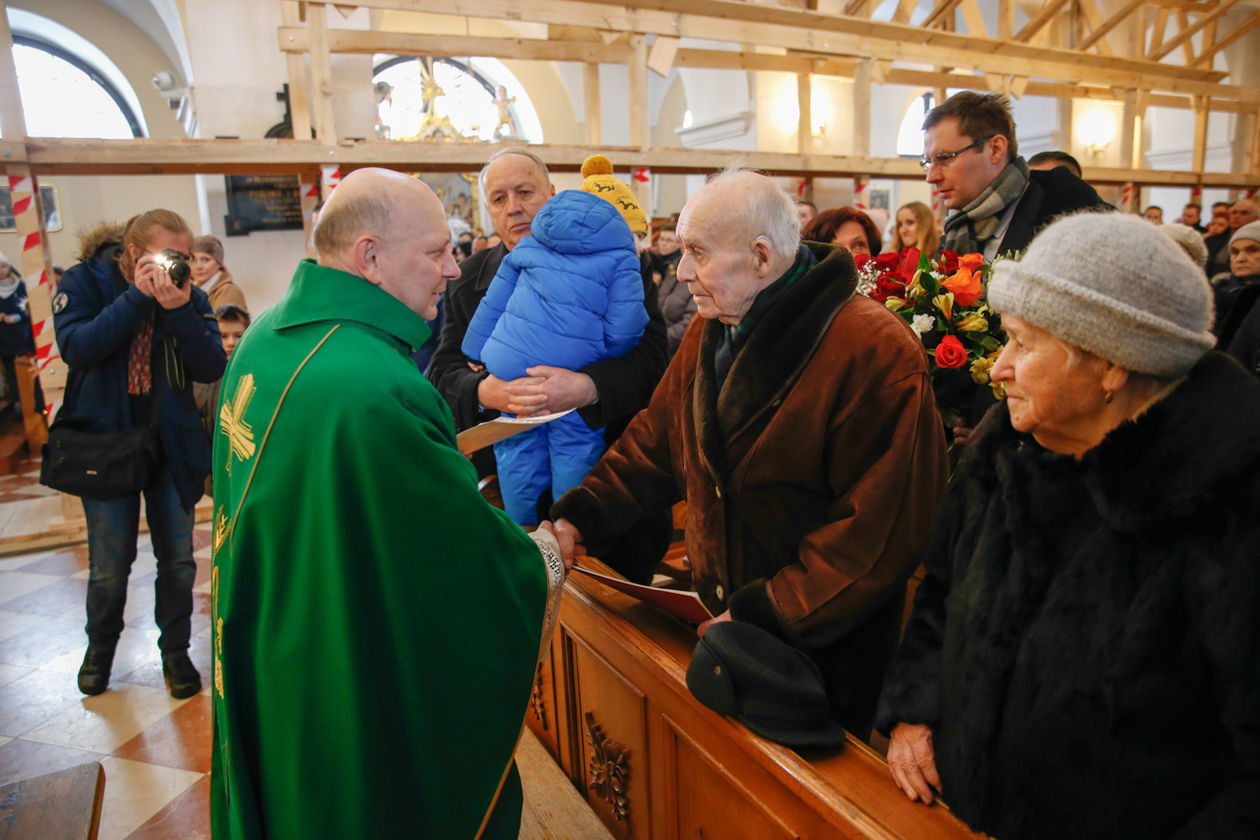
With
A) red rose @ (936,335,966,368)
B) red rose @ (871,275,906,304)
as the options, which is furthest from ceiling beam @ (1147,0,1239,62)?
red rose @ (936,335,966,368)

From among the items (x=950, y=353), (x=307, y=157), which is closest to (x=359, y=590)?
(x=950, y=353)

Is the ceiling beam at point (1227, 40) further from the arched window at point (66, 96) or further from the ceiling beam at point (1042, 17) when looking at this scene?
the arched window at point (66, 96)

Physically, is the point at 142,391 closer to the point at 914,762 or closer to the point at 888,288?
the point at 888,288

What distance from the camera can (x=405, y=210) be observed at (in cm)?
154

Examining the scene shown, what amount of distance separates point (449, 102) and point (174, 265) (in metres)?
12.9

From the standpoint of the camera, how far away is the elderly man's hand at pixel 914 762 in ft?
4.14

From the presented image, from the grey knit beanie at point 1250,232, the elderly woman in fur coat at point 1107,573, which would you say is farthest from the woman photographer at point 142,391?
the grey knit beanie at point 1250,232

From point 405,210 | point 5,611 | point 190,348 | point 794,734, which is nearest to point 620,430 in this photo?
point 405,210

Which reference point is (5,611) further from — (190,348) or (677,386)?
(677,386)

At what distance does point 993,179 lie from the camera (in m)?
2.81

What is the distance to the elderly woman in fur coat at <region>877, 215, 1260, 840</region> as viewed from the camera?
37.8 inches

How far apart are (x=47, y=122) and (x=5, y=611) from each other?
1195cm

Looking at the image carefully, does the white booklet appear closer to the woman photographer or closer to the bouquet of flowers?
the bouquet of flowers

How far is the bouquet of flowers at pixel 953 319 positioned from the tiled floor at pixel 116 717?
2.74 meters
